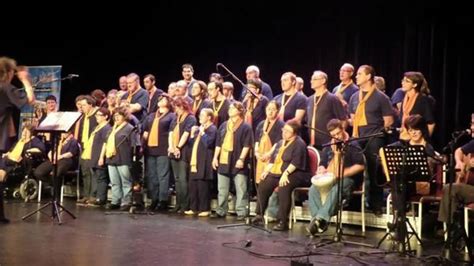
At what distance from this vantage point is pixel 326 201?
6.89 m

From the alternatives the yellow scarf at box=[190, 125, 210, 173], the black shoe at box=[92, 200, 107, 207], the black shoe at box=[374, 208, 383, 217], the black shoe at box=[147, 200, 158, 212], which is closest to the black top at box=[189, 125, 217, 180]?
the yellow scarf at box=[190, 125, 210, 173]

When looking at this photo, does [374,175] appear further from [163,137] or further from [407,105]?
[163,137]

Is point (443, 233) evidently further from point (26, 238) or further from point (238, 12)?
point (238, 12)

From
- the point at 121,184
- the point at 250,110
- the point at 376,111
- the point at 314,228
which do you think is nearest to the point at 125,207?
the point at 121,184

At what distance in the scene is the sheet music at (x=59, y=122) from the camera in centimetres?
696

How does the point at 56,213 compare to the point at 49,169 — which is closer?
the point at 56,213

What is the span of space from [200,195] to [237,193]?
0.60m

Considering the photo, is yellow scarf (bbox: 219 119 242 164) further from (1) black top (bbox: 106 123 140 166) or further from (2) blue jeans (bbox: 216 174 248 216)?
(1) black top (bbox: 106 123 140 166)

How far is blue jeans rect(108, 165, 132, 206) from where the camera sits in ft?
28.8

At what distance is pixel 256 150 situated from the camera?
7.88 meters

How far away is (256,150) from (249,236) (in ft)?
5.10

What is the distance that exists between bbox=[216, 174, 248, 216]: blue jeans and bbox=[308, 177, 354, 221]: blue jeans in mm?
1136

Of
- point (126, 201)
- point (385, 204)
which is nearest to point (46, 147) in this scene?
point (126, 201)

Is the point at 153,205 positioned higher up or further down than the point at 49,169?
further down
